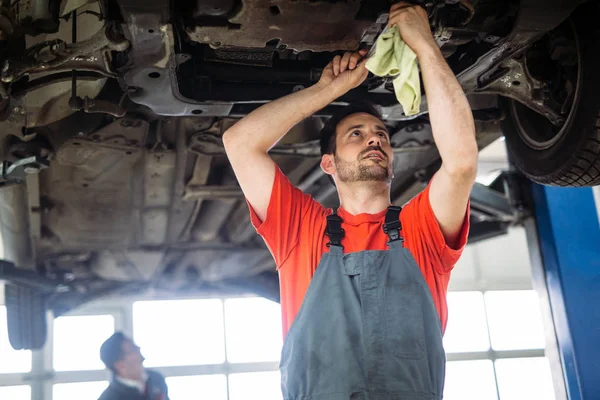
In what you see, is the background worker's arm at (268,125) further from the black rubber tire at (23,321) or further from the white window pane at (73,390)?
the white window pane at (73,390)

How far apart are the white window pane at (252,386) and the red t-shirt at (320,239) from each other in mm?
7175

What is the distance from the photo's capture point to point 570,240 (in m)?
3.29

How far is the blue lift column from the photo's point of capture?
122 inches

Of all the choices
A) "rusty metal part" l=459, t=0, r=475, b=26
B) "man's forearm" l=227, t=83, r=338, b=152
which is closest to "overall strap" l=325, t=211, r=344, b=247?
"man's forearm" l=227, t=83, r=338, b=152

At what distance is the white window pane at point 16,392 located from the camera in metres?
8.25

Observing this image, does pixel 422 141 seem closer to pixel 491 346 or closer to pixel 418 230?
pixel 418 230

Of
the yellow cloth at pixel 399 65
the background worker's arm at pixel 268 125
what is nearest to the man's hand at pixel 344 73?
the background worker's arm at pixel 268 125

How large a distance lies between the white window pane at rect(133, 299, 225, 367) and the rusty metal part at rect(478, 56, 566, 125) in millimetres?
7098

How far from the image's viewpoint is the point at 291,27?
5.86 feet

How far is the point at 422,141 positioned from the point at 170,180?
1.21 meters

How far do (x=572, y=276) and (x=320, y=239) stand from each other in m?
1.79

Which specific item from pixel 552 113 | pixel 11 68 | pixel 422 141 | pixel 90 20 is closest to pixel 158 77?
pixel 11 68

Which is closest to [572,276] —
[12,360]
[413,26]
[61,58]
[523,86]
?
[523,86]

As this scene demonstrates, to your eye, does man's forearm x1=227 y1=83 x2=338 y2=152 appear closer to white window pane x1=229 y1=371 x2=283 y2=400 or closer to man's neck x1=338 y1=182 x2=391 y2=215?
man's neck x1=338 y1=182 x2=391 y2=215
